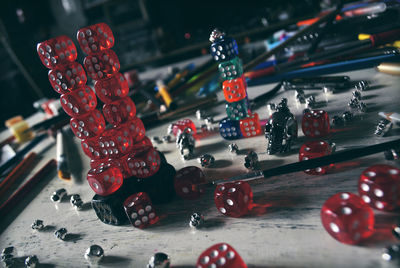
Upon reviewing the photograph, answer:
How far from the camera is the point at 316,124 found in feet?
3.57

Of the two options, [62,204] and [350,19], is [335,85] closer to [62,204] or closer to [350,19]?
[350,19]

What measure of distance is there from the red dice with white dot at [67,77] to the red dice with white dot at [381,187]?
88 centimetres

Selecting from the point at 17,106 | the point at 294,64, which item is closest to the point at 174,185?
the point at 294,64

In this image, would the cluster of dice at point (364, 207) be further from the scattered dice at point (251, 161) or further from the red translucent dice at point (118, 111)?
the red translucent dice at point (118, 111)

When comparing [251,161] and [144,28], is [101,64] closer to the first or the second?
[251,161]

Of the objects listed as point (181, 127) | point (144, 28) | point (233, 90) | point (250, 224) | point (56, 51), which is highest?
point (144, 28)

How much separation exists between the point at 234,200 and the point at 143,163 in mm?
326

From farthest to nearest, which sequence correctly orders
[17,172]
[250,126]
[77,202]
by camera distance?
1. [17,172]
2. [250,126]
3. [77,202]

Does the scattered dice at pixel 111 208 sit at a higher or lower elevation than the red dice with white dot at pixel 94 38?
lower

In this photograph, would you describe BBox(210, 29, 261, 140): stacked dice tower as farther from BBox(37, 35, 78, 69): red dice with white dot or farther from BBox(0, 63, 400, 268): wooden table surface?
A: BBox(37, 35, 78, 69): red dice with white dot

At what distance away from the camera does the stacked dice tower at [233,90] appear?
3.84ft

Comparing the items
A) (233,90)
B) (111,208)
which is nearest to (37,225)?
(111,208)

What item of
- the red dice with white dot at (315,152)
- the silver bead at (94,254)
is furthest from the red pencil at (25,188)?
the red dice with white dot at (315,152)

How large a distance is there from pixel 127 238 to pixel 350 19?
1927 mm
